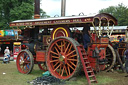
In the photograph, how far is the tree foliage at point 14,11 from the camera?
22.7m

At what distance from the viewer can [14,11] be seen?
22.7m

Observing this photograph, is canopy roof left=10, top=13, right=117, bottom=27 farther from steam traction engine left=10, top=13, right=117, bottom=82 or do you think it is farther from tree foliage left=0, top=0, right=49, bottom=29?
tree foliage left=0, top=0, right=49, bottom=29

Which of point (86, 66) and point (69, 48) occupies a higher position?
point (69, 48)

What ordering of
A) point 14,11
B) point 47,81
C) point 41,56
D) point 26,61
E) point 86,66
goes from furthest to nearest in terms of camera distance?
1. point 14,11
2. point 26,61
3. point 41,56
4. point 86,66
5. point 47,81

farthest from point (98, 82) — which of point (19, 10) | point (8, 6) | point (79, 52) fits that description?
point (8, 6)

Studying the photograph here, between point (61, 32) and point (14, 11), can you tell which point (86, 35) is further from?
point (14, 11)

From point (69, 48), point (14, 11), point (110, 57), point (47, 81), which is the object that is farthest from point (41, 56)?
point (14, 11)

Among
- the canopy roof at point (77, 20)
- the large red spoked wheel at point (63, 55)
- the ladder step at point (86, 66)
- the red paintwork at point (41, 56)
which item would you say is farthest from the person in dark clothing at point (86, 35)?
the red paintwork at point (41, 56)

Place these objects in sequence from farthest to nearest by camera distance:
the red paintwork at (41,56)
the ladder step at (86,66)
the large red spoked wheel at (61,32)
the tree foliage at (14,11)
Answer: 1. the tree foliage at (14,11)
2. the red paintwork at (41,56)
3. the large red spoked wheel at (61,32)
4. the ladder step at (86,66)

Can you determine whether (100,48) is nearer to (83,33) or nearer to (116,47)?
(83,33)

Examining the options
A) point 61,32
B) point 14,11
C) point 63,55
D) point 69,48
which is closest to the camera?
point 63,55

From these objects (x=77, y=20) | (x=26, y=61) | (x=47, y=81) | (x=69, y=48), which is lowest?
(x=47, y=81)

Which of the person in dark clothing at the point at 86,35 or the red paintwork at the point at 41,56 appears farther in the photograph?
the red paintwork at the point at 41,56

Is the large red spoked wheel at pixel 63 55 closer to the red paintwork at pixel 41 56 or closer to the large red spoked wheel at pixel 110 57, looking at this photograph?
the red paintwork at pixel 41 56
